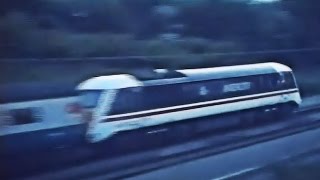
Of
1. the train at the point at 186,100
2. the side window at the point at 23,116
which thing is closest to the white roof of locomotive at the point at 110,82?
the train at the point at 186,100

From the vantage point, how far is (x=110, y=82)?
191cm

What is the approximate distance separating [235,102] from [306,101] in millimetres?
452

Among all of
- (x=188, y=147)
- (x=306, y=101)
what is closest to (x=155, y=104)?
(x=188, y=147)

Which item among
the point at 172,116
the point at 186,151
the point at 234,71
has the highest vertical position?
the point at 234,71

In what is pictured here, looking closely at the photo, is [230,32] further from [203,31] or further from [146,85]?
[146,85]

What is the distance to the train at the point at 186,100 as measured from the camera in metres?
1.87

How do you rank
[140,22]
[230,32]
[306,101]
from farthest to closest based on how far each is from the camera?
1. [306,101]
2. [230,32]
3. [140,22]

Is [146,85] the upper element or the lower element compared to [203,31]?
lower

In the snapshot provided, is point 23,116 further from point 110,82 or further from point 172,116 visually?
point 172,116

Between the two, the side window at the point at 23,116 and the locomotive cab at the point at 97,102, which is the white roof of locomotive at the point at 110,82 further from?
the side window at the point at 23,116

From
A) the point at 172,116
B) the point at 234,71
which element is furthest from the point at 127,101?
the point at 234,71

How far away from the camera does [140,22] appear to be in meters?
1.99

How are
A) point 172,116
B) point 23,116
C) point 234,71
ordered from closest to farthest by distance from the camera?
1. point 23,116
2. point 172,116
3. point 234,71

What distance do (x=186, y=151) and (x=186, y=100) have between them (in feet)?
0.55
